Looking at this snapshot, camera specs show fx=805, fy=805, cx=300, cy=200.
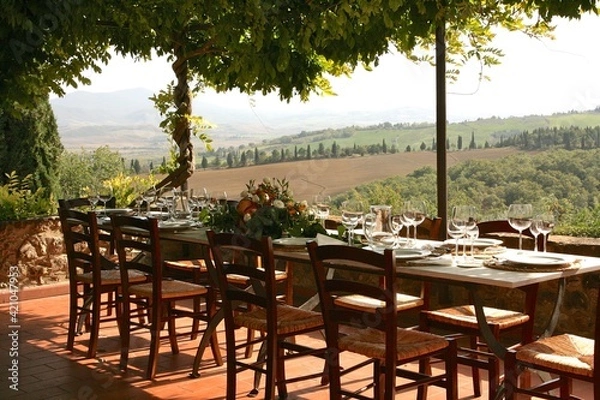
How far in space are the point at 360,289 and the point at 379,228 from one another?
109 centimetres

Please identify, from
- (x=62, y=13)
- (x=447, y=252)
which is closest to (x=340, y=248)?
(x=447, y=252)

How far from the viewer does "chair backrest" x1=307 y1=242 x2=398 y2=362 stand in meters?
3.54

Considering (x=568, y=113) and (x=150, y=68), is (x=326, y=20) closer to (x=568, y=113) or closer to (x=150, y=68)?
(x=568, y=113)

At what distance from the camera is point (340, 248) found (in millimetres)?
3629

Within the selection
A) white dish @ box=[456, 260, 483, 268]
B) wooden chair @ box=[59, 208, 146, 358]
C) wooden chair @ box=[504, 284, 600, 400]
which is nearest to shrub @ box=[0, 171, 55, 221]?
wooden chair @ box=[59, 208, 146, 358]

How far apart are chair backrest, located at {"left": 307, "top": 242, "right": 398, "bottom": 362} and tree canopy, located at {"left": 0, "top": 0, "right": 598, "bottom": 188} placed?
2038 millimetres

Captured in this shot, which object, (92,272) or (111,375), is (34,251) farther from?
(111,375)

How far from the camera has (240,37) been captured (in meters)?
6.56

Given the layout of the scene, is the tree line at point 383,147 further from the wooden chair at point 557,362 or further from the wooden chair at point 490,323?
the wooden chair at point 557,362

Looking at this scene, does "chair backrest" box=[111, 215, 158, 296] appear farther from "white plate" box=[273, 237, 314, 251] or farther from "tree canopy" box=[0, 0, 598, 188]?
"tree canopy" box=[0, 0, 598, 188]

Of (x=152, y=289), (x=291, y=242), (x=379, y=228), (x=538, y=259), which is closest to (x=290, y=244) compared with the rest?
(x=291, y=242)

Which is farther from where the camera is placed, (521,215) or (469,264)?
(521,215)

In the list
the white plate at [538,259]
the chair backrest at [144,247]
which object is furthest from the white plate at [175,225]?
the white plate at [538,259]

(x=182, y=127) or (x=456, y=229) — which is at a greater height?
(x=182, y=127)
